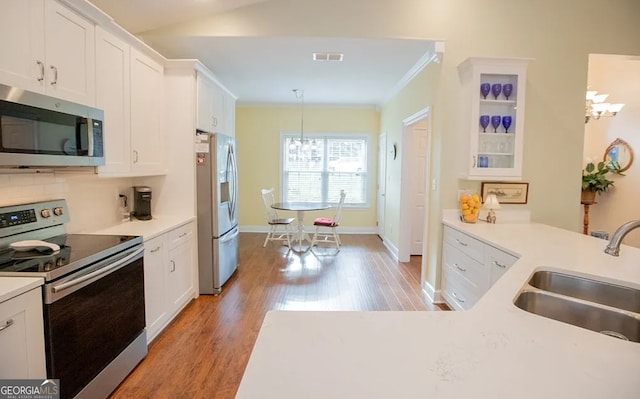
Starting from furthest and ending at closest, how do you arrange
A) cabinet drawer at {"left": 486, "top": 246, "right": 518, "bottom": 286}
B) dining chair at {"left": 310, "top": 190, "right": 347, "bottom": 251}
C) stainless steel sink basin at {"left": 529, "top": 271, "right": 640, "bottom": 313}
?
dining chair at {"left": 310, "top": 190, "right": 347, "bottom": 251} < cabinet drawer at {"left": 486, "top": 246, "right": 518, "bottom": 286} < stainless steel sink basin at {"left": 529, "top": 271, "right": 640, "bottom": 313}

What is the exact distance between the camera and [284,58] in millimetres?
3943

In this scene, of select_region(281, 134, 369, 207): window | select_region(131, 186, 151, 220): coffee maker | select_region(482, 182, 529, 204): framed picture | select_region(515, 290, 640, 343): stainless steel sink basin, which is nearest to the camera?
select_region(515, 290, 640, 343): stainless steel sink basin

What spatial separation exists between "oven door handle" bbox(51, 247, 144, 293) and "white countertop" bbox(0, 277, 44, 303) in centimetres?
9

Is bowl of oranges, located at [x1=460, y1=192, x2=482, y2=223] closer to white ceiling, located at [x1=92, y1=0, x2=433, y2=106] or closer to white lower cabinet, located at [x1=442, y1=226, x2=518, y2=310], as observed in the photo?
white lower cabinet, located at [x1=442, y1=226, x2=518, y2=310]

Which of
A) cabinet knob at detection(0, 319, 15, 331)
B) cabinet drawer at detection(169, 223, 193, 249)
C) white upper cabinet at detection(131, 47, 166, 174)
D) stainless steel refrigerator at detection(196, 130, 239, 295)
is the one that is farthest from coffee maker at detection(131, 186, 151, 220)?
cabinet knob at detection(0, 319, 15, 331)

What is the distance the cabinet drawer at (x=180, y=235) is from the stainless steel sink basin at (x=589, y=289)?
2.68 metres

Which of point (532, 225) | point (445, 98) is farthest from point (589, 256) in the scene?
point (445, 98)

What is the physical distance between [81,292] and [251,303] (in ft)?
6.34

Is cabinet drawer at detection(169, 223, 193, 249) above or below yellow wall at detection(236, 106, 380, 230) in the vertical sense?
below

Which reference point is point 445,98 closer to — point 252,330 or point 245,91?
point 252,330

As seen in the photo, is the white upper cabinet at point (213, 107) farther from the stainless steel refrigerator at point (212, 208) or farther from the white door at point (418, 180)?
the white door at point (418, 180)

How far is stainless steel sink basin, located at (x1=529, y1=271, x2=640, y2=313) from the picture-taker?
5.10ft

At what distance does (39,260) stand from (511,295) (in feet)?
7.15

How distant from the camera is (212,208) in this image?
3619 millimetres
